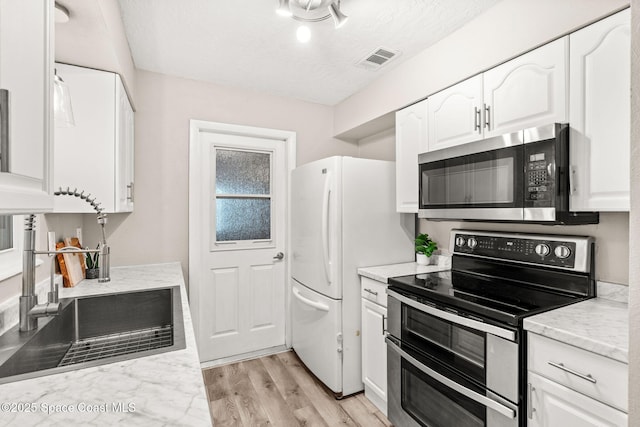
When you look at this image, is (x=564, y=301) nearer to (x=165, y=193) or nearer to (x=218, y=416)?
(x=218, y=416)

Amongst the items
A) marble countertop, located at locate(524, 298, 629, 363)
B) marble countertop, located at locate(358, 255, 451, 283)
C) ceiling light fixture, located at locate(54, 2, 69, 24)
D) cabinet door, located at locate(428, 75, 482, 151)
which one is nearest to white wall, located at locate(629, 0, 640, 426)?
marble countertop, located at locate(524, 298, 629, 363)

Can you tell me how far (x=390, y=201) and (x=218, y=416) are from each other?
1824 millimetres

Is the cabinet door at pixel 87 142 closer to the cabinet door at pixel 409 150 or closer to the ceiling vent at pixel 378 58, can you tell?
the ceiling vent at pixel 378 58

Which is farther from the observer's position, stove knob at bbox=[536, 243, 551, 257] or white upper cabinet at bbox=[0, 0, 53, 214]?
stove knob at bbox=[536, 243, 551, 257]

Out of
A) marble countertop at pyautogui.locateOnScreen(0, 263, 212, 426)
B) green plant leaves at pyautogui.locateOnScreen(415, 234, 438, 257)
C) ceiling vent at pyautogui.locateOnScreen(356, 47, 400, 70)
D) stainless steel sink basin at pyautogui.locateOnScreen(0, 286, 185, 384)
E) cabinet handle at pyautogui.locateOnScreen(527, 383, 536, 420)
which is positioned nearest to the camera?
marble countertop at pyautogui.locateOnScreen(0, 263, 212, 426)

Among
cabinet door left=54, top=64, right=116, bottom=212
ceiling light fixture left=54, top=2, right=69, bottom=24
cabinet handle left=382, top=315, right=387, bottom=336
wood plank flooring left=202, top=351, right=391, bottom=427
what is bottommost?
wood plank flooring left=202, top=351, right=391, bottom=427

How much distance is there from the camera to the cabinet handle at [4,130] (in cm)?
54

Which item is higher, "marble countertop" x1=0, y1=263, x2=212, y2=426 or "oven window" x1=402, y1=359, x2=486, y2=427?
"marble countertop" x1=0, y1=263, x2=212, y2=426

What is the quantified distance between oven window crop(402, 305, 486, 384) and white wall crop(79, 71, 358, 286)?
5.93ft

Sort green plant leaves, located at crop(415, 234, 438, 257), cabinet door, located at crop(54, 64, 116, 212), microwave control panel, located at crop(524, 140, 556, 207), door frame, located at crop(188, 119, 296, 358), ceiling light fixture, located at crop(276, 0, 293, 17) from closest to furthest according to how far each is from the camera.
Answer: microwave control panel, located at crop(524, 140, 556, 207) < ceiling light fixture, located at crop(276, 0, 293, 17) < cabinet door, located at crop(54, 64, 116, 212) < green plant leaves, located at crop(415, 234, 438, 257) < door frame, located at crop(188, 119, 296, 358)

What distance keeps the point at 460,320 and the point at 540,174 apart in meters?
0.73

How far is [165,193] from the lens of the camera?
2516mm

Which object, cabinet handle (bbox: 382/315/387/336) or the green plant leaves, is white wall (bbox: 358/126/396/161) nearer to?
the green plant leaves

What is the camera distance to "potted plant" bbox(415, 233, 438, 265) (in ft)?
7.64
